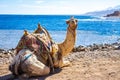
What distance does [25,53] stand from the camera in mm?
8094

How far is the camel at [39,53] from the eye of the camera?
311 inches

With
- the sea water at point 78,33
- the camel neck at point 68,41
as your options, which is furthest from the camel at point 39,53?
the sea water at point 78,33

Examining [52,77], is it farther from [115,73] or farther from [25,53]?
[115,73]

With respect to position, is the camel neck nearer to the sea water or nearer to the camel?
the camel

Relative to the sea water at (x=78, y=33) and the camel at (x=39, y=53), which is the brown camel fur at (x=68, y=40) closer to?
the camel at (x=39, y=53)

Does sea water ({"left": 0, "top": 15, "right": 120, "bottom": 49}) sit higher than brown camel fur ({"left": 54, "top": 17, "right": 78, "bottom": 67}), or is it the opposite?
brown camel fur ({"left": 54, "top": 17, "right": 78, "bottom": 67})

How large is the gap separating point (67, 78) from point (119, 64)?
2.10m

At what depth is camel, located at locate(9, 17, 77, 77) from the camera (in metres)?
7.90

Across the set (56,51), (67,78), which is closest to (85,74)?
(67,78)

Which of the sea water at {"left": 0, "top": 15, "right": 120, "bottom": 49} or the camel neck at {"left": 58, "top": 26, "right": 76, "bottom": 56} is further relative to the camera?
the sea water at {"left": 0, "top": 15, "right": 120, "bottom": 49}

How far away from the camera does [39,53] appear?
8.30 metres

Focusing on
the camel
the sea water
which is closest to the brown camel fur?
the camel

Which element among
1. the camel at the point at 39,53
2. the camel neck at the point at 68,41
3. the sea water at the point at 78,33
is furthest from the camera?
the sea water at the point at 78,33

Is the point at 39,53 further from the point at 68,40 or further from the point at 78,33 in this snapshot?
the point at 78,33
